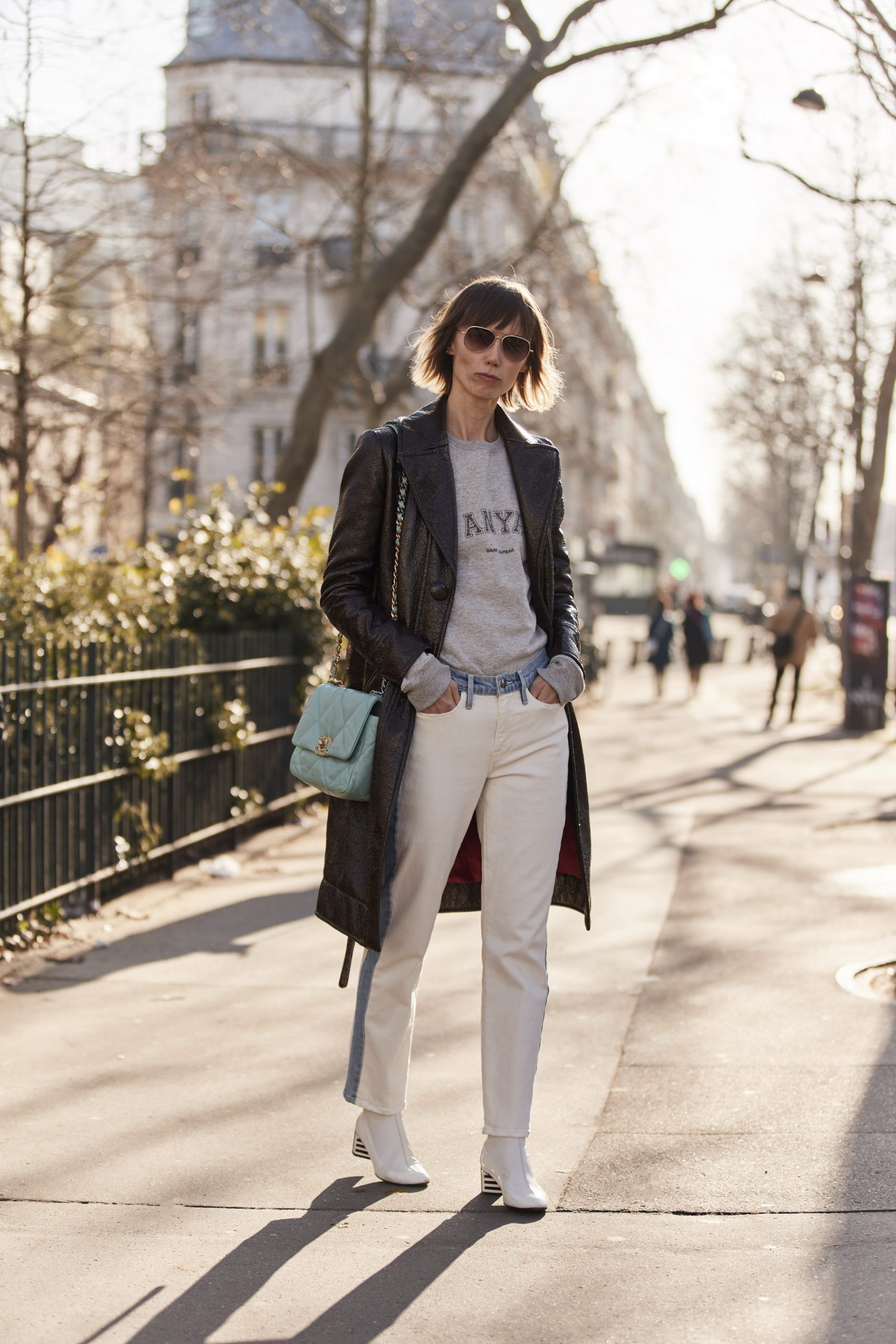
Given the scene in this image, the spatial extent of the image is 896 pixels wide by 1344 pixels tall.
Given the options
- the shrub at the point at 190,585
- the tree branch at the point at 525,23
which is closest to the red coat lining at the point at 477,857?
the shrub at the point at 190,585

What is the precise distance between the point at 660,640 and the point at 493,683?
82.8 ft

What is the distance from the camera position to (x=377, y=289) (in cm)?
1423

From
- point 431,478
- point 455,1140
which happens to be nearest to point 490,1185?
point 455,1140

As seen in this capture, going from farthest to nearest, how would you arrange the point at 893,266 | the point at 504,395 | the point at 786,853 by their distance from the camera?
1. the point at 893,266
2. the point at 786,853
3. the point at 504,395

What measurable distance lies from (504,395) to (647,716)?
19089 millimetres

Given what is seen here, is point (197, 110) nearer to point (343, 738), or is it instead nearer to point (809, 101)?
point (809, 101)

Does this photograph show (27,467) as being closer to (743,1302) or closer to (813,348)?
(743,1302)

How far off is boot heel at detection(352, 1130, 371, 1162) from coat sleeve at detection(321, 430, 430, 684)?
1.15 m

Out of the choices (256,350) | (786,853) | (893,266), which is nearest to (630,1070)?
(786,853)

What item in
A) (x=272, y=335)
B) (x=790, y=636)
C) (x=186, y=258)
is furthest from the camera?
(x=272, y=335)

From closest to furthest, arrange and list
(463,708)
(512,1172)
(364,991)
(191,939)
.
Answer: (463,708) → (512,1172) → (364,991) → (191,939)

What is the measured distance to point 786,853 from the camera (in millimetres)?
9664

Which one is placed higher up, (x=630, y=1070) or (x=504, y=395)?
(x=504, y=395)

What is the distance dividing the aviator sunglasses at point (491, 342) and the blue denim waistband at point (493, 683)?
0.72 meters
